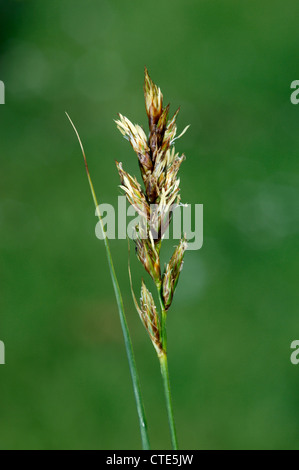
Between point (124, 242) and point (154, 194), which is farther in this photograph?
point (124, 242)

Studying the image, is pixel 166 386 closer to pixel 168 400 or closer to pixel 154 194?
pixel 168 400

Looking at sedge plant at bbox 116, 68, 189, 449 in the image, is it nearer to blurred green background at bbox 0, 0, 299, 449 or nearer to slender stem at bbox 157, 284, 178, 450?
slender stem at bbox 157, 284, 178, 450

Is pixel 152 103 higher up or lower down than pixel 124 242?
higher up

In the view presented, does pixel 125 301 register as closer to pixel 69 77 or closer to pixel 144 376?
pixel 144 376

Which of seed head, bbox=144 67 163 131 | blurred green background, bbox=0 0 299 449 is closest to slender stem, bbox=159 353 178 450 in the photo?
seed head, bbox=144 67 163 131

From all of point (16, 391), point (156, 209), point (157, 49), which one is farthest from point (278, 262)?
point (156, 209)

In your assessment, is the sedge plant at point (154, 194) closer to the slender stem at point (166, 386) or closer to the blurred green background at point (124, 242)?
the slender stem at point (166, 386)

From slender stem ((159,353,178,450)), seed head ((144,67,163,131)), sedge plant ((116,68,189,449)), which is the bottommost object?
slender stem ((159,353,178,450))

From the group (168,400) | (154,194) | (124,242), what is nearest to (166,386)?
(168,400)
